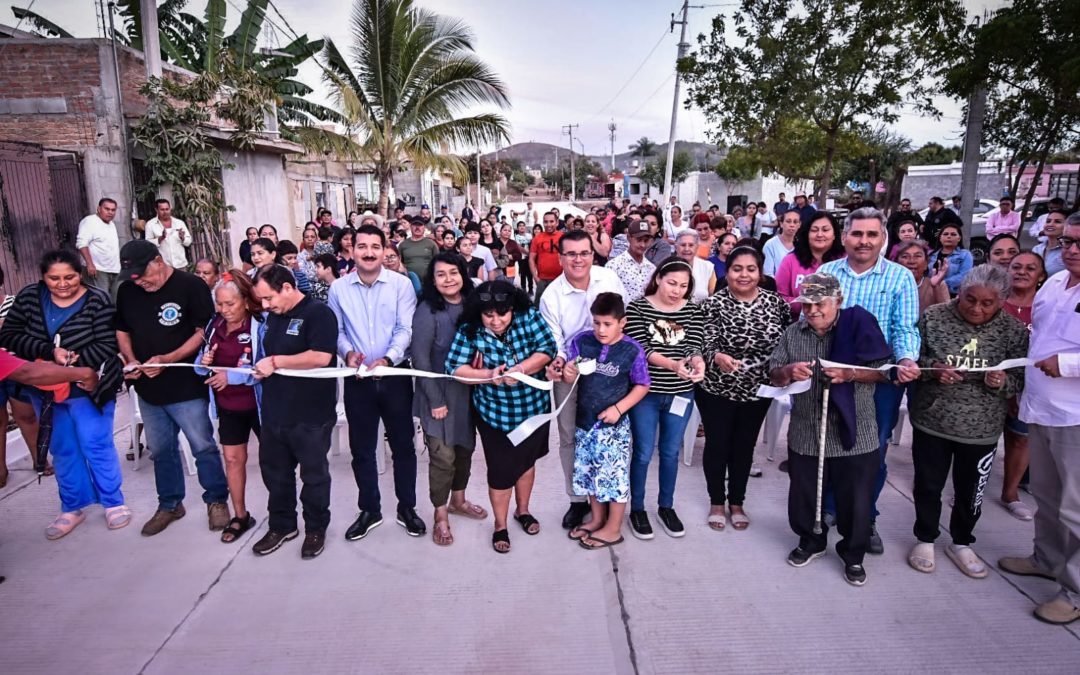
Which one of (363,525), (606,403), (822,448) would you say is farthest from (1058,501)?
(363,525)

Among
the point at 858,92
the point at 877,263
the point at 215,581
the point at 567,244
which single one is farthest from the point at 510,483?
the point at 858,92

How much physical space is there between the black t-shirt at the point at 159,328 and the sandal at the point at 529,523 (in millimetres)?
2161

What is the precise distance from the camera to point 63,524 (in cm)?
393

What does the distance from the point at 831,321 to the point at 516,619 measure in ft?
7.25

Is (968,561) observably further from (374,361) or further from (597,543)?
(374,361)

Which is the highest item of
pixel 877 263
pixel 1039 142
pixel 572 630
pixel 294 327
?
pixel 1039 142

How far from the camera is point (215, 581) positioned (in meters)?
3.40

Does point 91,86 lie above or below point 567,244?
above

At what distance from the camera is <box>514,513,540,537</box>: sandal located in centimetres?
383

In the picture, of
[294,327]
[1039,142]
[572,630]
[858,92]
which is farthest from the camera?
[1039,142]

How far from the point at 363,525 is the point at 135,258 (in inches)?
80.8

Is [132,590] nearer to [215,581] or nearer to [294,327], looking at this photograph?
[215,581]

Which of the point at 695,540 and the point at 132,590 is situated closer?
the point at 132,590

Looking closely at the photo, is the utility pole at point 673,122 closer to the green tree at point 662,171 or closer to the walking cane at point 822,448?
the walking cane at point 822,448
